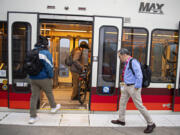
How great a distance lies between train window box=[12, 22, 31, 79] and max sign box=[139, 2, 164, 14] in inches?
104

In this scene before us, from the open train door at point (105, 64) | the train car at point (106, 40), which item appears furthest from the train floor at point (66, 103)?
the open train door at point (105, 64)

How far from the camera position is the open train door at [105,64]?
3.78m

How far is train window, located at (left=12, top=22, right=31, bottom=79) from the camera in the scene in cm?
375

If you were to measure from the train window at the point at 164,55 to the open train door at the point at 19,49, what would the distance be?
2.85 metres

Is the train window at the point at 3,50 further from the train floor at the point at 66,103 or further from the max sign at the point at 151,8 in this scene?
the max sign at the point at 151,8

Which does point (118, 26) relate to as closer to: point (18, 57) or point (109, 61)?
point (109, 61)

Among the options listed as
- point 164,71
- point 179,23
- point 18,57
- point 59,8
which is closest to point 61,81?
point 18,57

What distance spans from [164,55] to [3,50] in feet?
12.6

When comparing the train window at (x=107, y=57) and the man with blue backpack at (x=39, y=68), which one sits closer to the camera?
the man with blue backpack at (x=39, y=68)

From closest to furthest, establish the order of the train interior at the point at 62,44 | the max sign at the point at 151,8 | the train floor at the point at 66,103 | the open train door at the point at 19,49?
the open train door at the point at 19,49 < the max sign at the point at 151,8 < the train floor at the point at 66,103 < the train interior at the point at 62,44

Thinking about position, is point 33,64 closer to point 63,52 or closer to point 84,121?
point 84,121

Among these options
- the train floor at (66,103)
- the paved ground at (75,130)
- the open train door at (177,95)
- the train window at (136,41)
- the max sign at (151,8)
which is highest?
the max sign at (151,8)

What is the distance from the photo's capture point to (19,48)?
3.79 meters

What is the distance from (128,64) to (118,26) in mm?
1109
